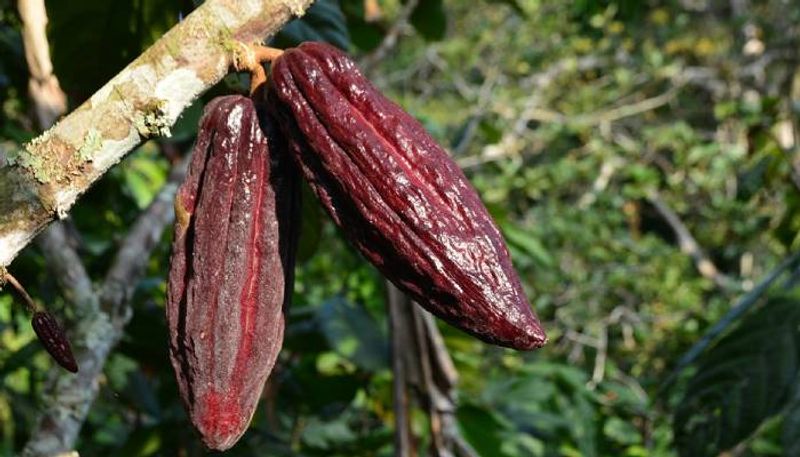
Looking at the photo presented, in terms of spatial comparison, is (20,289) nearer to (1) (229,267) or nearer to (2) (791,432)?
(1) (229,267)

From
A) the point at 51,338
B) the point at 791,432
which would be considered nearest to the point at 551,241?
the point at 791,432

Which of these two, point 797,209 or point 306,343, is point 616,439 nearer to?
point 797,209

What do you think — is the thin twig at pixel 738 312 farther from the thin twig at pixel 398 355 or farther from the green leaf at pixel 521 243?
the thin twig at pixel 398 355

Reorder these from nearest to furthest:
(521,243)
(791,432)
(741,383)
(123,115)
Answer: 1. (123,115)
2. (791,432)
3. (741,383)
4. (521,243)

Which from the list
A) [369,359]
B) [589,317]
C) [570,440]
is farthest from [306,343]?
[589,317]

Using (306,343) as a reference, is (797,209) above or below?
below

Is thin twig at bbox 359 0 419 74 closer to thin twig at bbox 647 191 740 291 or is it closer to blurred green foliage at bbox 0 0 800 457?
blurred green foliage at bbox 0 0 800 457
